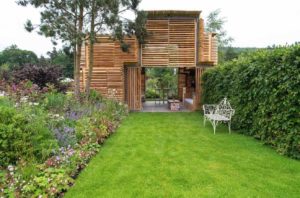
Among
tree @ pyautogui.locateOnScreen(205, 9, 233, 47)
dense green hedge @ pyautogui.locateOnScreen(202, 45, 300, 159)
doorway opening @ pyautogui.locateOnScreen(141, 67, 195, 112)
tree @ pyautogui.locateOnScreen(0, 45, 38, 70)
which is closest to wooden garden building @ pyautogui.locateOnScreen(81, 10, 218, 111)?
doorway opening @ pyautogui.locateOnScreen(141, 67, 195, 112)

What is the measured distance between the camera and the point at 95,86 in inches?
561

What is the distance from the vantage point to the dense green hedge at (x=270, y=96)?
5648mm

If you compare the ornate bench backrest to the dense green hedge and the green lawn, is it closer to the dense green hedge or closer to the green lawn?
the dense green hedge

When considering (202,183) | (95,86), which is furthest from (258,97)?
(95,86)

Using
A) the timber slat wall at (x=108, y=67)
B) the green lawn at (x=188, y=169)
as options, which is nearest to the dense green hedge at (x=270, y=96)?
the green lawn at (x=188, y=169)

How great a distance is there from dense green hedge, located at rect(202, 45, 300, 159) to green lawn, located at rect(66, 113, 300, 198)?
382mm

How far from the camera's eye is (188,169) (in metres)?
4.97

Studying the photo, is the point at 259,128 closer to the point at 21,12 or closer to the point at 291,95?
the point at 291,95

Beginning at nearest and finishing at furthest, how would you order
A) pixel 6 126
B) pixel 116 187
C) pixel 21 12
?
pixel 116 187 < pixel 6 126 < pixel 21 12

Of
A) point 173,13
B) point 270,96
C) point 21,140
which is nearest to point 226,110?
point 270,96

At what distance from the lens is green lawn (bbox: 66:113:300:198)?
159 inches

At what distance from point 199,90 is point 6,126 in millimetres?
11656

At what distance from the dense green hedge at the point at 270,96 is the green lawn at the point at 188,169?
0.38m

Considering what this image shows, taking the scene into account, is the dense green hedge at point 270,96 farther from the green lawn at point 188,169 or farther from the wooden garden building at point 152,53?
the wooden garden building at point 152,53
